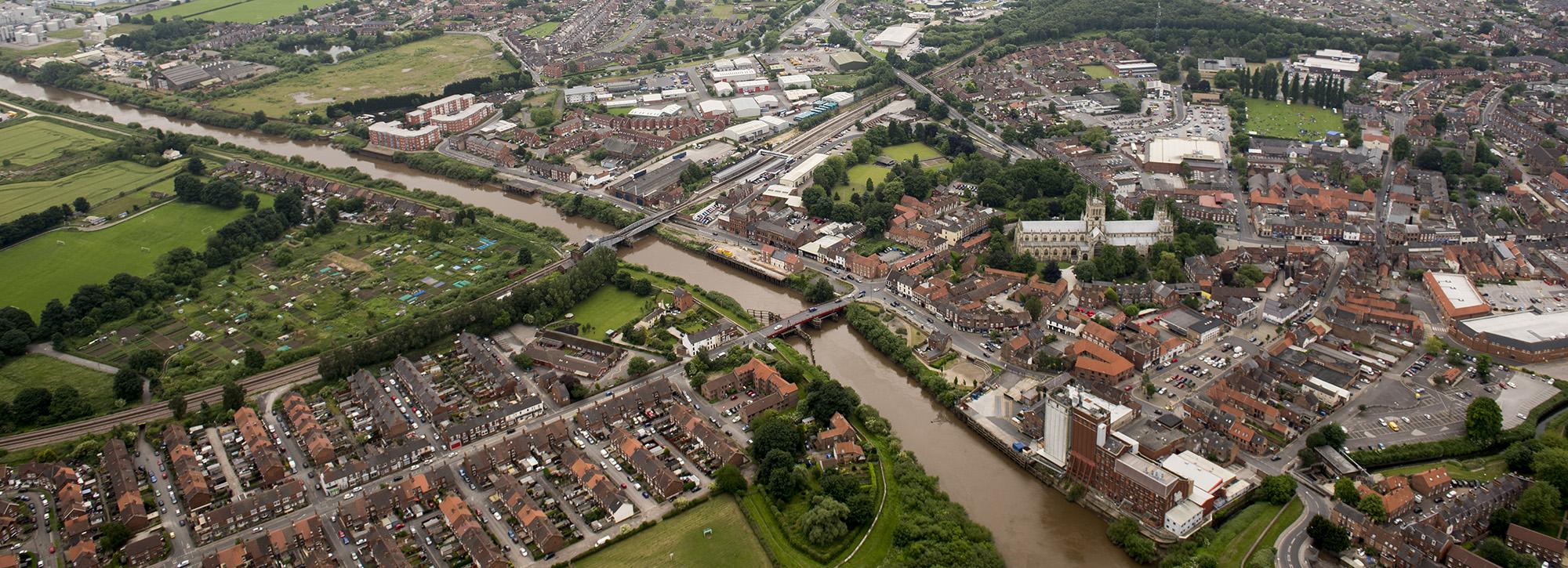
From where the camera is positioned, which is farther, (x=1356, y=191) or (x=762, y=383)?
(x=1356, y=191)

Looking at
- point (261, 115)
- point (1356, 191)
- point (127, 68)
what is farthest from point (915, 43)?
point (127, 68)

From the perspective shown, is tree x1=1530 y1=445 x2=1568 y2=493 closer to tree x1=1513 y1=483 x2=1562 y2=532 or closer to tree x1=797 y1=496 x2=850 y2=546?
tree x1=1513 y1=483 x2=1562 y2=532

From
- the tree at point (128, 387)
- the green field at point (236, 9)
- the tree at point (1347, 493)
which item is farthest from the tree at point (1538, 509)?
the green field at point (236, 9)

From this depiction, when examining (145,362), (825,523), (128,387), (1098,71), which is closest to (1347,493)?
(825,523)

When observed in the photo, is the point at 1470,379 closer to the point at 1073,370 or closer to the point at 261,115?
the point at 1073,370

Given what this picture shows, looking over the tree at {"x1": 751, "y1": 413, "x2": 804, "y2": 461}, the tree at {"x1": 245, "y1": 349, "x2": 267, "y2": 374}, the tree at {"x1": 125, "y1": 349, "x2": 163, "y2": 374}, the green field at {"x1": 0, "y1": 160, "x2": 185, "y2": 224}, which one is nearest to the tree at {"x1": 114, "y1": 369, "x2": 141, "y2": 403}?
the tree at {"x1": 125, "y1": 349, "x2": 163, "y2": 374}

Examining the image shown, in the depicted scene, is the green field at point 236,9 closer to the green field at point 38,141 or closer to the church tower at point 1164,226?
the green field at point 38,141
